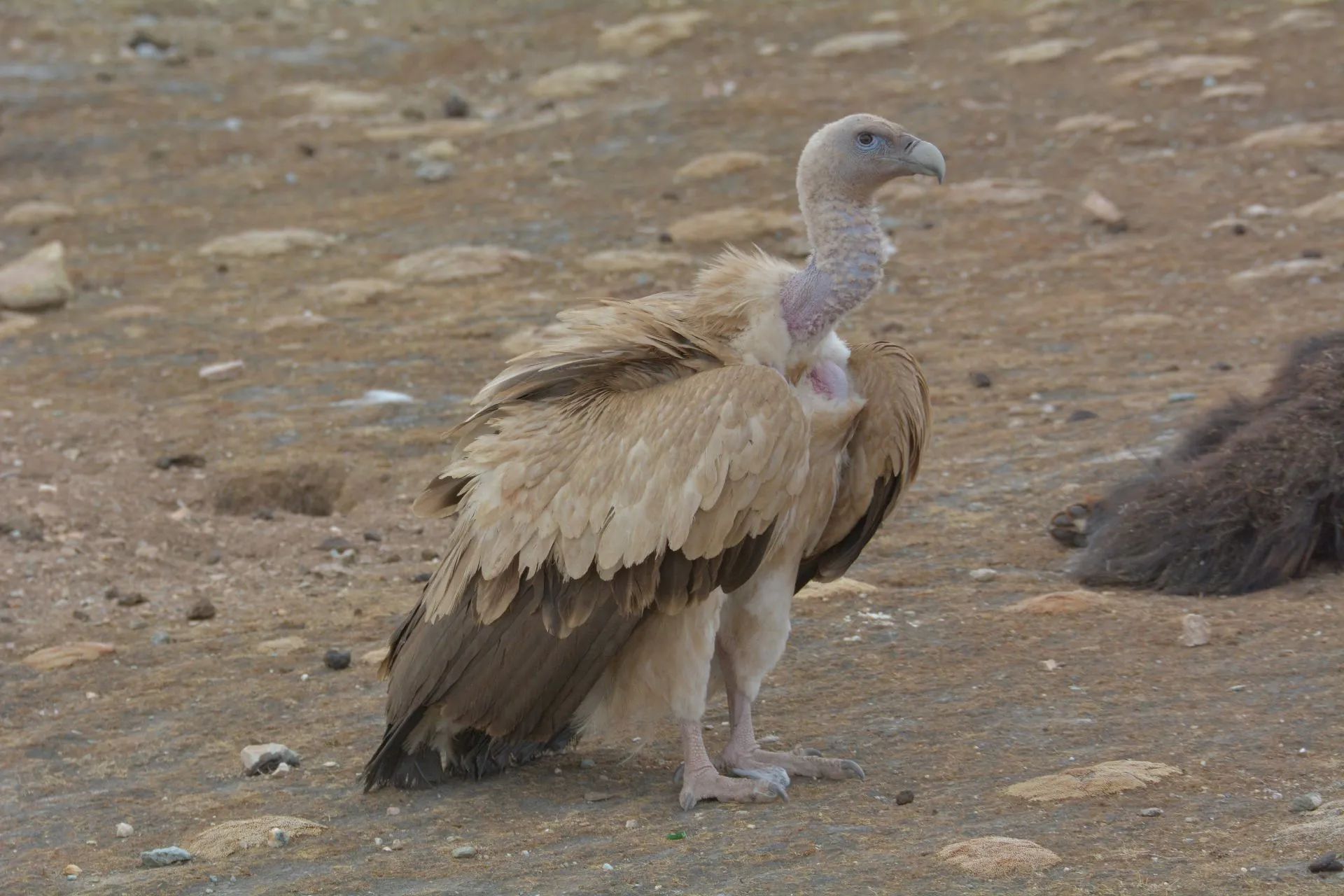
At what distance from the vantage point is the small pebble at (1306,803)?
14.5 feet

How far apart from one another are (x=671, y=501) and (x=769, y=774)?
99 cm

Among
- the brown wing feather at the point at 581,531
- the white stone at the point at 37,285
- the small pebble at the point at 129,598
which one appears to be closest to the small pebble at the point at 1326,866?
the brown wing feather at the point at 581,531

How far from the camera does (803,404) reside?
5199 mm

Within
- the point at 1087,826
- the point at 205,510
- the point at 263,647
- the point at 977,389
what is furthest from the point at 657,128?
the point at 1087,826

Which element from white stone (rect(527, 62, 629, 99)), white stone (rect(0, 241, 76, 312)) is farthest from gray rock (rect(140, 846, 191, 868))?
white stone (rect(527, 62, 629, 99))

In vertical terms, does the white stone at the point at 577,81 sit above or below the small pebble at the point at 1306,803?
above

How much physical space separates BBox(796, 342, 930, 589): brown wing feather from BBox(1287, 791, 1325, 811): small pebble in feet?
4.98

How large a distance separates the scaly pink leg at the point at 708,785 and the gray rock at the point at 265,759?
1.53 m

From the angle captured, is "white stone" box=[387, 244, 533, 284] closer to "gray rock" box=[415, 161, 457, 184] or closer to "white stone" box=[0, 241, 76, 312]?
"gray rock" box=[415, 161, 457, 184]

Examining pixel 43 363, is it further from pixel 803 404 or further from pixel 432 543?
pixel 803 404

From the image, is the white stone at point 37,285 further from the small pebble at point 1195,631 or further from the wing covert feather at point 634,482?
the small pebble at point 1195,631

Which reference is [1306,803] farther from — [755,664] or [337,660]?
[337,660]

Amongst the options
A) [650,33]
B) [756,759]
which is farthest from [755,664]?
[650,33]

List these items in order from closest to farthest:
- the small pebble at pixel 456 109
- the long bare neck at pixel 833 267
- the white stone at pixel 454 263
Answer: the long bare neck at pixel 833 267
the white stone at pixel 454 263
the small pebble at pixel 456 109
